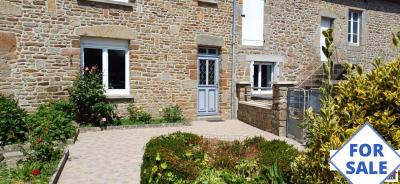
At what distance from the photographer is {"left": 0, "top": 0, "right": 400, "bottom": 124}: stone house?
28.1 ft

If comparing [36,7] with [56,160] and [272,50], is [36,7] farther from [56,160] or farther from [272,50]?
[272,50]

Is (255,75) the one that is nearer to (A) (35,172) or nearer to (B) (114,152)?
(B) (114,152)

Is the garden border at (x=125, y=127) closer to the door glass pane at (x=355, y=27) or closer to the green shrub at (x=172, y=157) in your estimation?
the green shrub at (x=172, y=157)

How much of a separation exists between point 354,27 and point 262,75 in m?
5.71

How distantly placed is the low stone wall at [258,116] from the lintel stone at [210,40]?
2234 mm

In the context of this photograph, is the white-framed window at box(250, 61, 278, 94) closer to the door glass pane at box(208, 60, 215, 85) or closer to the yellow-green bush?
the door glass pane at box(208, 60, 215, 85)

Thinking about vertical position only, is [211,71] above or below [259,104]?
above

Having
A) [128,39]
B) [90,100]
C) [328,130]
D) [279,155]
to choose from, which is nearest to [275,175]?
[279,155]

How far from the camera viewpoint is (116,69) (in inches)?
392

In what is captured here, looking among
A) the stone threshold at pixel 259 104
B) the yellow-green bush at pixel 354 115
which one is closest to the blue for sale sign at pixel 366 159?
the yellow-green bush at pixel 354 115

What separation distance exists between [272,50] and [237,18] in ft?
6.47

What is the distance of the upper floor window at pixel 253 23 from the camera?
12.1 m

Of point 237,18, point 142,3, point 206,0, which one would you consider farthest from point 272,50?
point 142,3

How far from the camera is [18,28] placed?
27.4 feet
